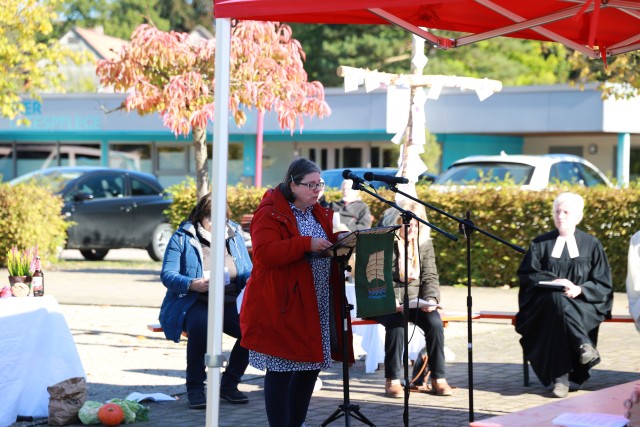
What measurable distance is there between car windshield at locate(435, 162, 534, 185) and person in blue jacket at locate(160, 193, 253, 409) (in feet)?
31.5

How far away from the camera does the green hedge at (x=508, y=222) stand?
48.9ft

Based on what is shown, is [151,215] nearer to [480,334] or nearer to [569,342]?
[480,334]

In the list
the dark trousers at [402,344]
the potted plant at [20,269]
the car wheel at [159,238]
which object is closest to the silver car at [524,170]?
the car wheel at [159,238]

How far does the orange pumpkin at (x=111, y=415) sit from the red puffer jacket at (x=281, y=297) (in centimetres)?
155

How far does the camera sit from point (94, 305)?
562 inches

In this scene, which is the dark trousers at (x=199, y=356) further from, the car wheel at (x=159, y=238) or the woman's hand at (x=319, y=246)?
the car wheel at (x=159, y=238)

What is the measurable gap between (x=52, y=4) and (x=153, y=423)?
46.9 feet

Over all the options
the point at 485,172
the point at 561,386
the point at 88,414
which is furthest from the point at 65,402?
the point at 485,172

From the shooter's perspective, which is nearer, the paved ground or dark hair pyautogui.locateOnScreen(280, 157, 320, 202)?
dark hair pyautogui.locateOnScreen(280, 157, 320, 202)

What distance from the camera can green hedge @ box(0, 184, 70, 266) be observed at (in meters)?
18.2

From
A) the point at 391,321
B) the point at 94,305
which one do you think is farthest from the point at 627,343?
the point at 94,305

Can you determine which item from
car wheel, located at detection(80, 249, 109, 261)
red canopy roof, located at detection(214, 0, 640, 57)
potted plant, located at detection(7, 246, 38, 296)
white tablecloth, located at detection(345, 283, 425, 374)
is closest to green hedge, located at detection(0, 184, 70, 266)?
car wheel, located at detection(80, 249, 109, 261)

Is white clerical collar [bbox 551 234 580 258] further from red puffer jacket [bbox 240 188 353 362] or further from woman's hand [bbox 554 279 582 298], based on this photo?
red puffer jacket [bbox 240 188 353 362]

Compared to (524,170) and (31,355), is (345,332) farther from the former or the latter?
(524,170)
